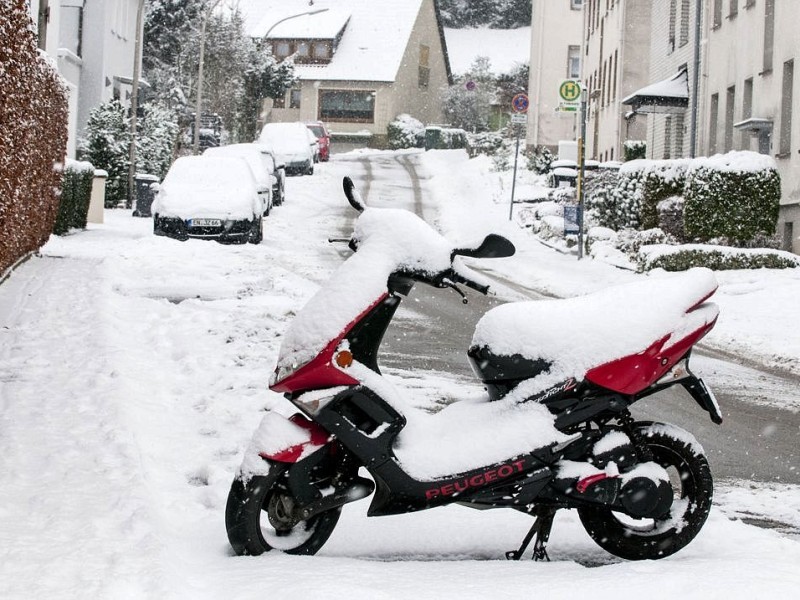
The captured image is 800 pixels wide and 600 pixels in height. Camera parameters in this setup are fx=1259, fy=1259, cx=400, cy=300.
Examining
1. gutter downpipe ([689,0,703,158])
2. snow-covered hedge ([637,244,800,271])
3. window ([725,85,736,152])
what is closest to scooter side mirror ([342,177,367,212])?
snow-covered hedge ([637,244,800,271])

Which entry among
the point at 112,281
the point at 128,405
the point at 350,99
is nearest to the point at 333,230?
the point at 112,281

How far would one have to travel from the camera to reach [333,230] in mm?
28500

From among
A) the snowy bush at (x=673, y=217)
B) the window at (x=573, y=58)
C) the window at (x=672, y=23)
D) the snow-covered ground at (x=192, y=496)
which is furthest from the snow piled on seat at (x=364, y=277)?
the window at (x=573, y=58)

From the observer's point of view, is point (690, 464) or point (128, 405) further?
point (128, 405)

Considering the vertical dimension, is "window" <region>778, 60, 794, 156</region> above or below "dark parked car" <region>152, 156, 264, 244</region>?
above

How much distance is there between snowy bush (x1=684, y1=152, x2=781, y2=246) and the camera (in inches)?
811

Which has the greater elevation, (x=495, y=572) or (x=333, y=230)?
(x=333, y=230)

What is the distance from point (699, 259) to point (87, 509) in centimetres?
1497

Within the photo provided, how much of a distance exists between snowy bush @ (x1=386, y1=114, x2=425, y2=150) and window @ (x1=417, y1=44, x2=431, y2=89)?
9.16m

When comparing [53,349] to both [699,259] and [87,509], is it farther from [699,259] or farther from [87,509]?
[699,259]

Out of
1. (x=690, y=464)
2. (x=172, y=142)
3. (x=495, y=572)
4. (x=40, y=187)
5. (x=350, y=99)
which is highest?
(x=350, y=99)

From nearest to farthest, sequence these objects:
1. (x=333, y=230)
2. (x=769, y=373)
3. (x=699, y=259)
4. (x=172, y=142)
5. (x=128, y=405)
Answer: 1. (x=128, y=405)
2. (x=769, y=373)
3. (x=699, y=259)
4. (x=333, y=230)
5. (x=172, y=142)

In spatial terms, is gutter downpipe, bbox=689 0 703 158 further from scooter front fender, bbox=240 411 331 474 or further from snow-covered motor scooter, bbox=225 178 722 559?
scooter front fender, bbox=240 411 331 474

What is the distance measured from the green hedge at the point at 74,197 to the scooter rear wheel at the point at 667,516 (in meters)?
17.5
